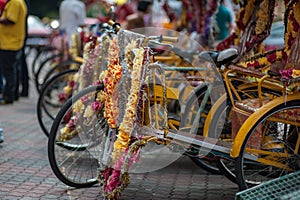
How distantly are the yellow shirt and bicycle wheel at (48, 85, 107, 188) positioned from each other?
4068 millimetres

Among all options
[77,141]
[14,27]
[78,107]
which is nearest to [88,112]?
[78,107]

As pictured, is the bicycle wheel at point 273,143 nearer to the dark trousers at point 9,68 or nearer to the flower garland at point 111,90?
the flower garland at point 111,90

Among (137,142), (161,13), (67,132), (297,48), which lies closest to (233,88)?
(297,48)

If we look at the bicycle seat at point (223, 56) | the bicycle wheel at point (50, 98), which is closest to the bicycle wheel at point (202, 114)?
the bicycle seat at point (223, 56)

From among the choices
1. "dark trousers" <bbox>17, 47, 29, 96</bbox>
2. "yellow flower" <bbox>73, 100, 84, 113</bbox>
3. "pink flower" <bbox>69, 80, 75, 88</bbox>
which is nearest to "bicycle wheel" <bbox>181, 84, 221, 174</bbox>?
"yellow flower" <bbox>73, 100, 84, 113</bbox>

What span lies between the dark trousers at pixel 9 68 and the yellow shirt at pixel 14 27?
0.12 metres

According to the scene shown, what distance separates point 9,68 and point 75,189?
5.21 metres

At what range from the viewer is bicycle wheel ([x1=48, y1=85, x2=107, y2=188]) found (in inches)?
233

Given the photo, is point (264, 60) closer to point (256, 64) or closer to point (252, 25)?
point (256, 64)

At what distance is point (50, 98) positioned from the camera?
9070mm

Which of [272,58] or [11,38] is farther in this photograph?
[11,38]

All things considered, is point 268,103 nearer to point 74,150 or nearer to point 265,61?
point 265,61

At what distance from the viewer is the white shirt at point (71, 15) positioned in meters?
12.4

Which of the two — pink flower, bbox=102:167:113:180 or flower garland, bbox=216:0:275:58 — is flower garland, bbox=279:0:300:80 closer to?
flower garland, bbox=216:0:275:58
